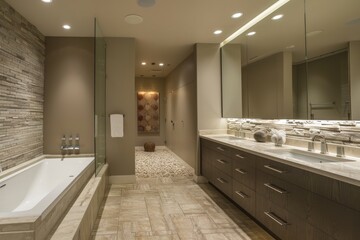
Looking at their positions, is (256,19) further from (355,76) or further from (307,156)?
(307,156)

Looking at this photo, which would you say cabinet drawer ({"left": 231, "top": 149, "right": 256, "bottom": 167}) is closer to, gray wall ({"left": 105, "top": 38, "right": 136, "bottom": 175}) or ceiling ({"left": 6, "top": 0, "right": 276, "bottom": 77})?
ceiling ({"left": 6, "top": 0, "right": 276, "bottom": 77})

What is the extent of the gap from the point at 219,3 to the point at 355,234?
8.33 ft

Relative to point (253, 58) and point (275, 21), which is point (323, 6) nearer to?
point (275, 21)

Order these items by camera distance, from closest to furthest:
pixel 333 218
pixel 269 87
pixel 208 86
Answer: pixel 333 218, pixel 269 87, pixel 208 86

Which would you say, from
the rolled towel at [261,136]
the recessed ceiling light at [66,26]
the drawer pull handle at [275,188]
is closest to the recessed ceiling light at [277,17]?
the rolled towel at [261,136]

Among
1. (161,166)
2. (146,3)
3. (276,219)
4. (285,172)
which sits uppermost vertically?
(146,3)

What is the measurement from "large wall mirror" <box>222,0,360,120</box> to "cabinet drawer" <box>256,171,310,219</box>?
0.79m

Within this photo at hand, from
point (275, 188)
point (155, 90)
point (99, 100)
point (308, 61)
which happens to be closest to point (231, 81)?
point (308, 61)

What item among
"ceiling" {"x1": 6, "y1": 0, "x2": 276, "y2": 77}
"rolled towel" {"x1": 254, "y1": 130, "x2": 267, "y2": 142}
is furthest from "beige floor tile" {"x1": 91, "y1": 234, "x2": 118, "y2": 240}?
"ceiling" {"x1": 6, "y1": 0, "x2": 276, "y2": 77}

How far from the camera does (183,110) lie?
5.57 meters

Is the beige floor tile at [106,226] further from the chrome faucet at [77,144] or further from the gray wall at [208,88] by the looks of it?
the gray wall at [208,88]

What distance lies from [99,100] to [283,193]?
2.64 meters

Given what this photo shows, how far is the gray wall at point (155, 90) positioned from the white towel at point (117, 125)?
13.8 ft

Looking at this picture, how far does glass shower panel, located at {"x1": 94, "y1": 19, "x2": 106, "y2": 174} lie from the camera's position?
315cm
